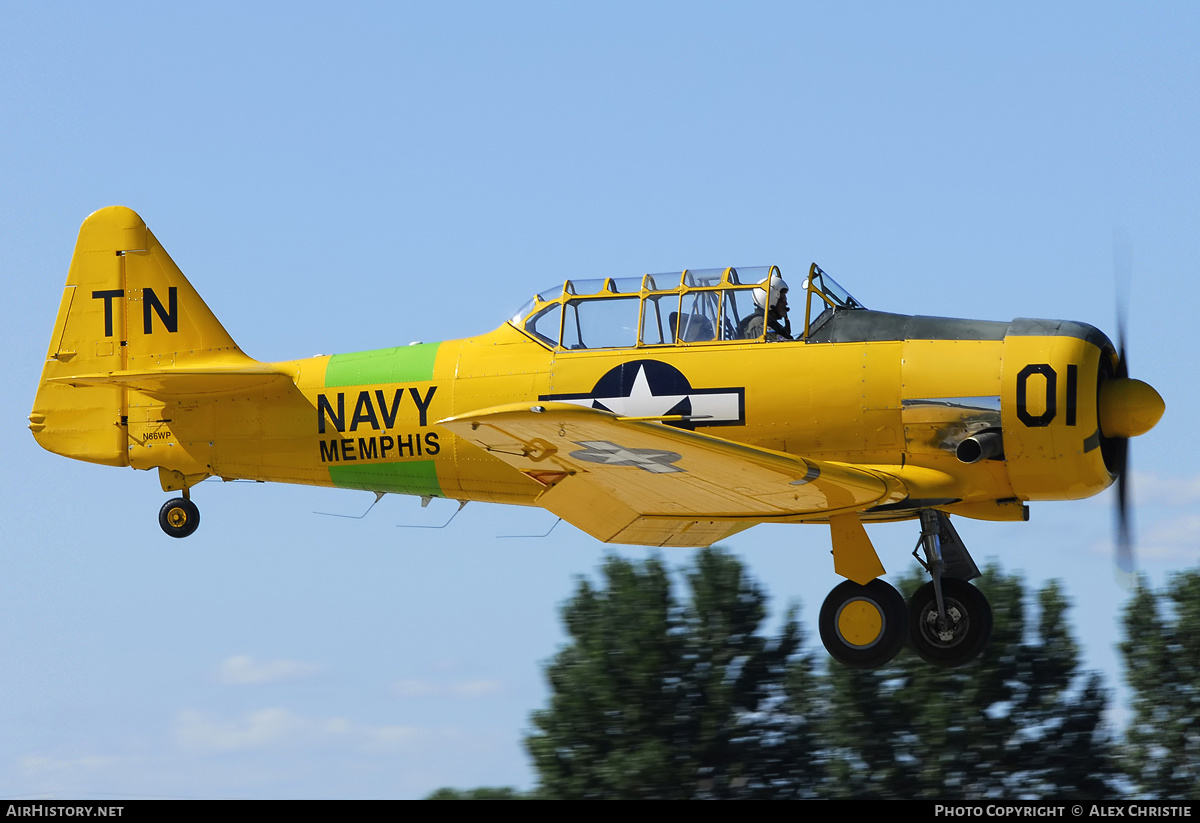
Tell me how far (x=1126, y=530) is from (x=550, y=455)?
492cm

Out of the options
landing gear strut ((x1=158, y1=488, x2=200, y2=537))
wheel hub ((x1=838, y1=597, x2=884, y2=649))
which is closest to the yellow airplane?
wheel hub ((x1=838, y1=597, x2=884, y2=649))

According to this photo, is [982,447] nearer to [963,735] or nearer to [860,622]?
[860,622]

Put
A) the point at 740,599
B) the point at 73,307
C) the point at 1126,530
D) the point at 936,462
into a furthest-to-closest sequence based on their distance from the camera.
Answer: the point at 740,599 → the point at 73,307 → the point at 1126,530 → the point at 936,462

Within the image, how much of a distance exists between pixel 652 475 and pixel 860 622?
2.09 m

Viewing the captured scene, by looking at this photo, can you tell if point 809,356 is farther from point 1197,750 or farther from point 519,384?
point 1197,750

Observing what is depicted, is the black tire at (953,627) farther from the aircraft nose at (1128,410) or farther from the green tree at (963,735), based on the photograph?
the green tree at (963,735)

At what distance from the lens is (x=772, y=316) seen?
11461mm

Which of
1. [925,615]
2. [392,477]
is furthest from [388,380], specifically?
[925,615]

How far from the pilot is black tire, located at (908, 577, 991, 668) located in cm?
229

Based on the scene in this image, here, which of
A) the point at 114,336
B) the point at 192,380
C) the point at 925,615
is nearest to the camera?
the point at 925,615

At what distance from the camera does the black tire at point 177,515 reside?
525 inches
